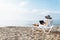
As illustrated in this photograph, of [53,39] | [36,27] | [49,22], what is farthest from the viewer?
[36,27]

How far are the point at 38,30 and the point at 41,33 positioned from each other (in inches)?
29.4

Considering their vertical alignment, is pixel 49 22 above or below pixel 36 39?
above

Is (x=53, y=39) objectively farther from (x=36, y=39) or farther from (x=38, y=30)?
(x=38, y=30)

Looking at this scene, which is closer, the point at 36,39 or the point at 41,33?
the point at 36,39

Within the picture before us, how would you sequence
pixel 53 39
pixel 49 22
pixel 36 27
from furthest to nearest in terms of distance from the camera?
pixel 36 27, pixel 49 22, pixel 53 39

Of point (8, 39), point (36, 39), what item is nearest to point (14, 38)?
point (8, 39)

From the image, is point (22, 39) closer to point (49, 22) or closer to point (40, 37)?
point (40, 37)

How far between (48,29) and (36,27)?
2.97 ft

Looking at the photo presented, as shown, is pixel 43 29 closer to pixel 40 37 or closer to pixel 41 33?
pixel 41 33

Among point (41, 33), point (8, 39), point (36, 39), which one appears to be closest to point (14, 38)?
point (8, 39)

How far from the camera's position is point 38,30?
17.0 metres

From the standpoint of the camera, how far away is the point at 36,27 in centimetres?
1691

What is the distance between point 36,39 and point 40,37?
1.79 ft

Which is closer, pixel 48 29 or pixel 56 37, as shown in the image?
pixel 56 37
